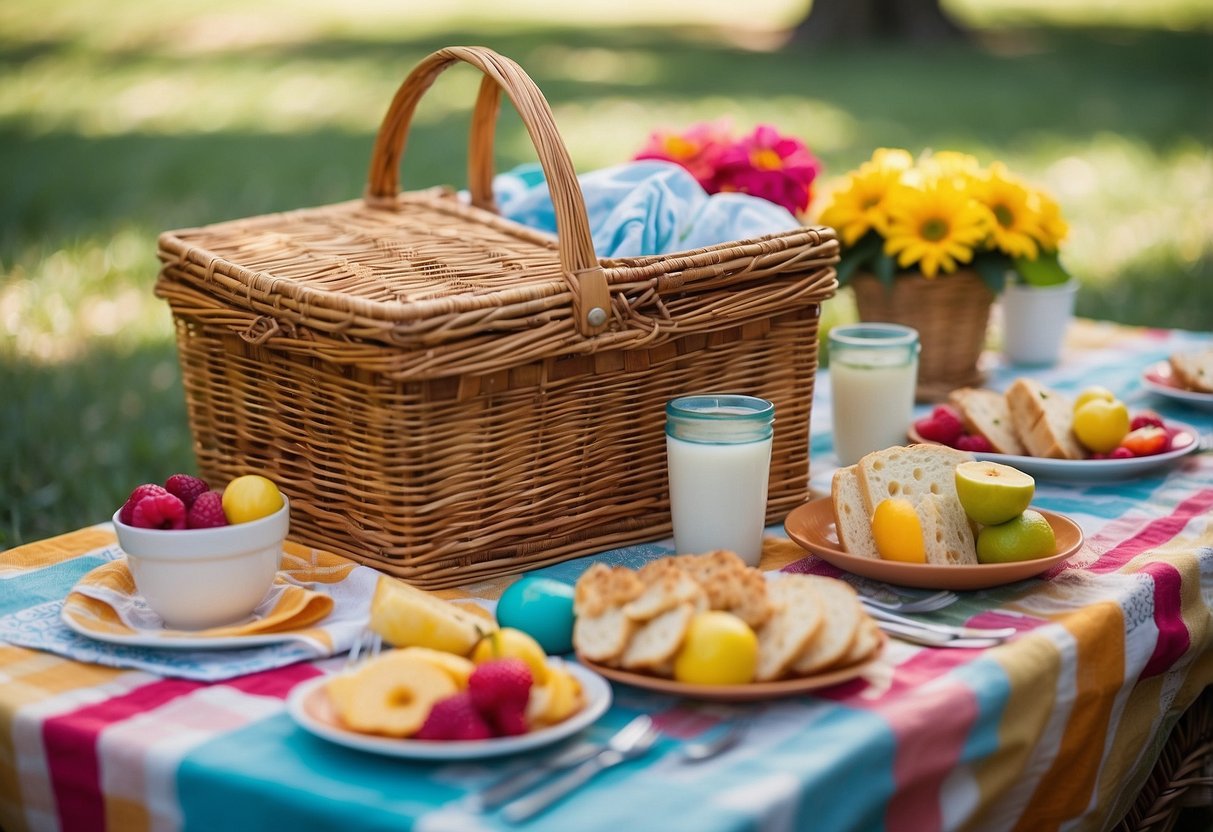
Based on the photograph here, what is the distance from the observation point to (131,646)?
1354mm

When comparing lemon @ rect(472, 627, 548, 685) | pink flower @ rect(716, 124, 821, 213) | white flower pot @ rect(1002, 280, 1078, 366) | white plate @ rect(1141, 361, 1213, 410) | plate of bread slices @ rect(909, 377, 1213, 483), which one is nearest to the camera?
lemon @ rect(472, 627, 548, 685)

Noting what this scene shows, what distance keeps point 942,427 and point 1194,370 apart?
1.89 feet

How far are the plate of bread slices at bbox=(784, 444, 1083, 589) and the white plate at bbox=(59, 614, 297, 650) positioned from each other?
59cm

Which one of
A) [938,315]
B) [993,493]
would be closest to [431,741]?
[993,493]

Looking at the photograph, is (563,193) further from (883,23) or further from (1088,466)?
(883,23)

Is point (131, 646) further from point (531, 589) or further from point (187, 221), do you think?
point (187, 221)

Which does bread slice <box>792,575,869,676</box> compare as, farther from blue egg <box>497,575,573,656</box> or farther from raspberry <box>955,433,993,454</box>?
raspberry <box>955,433,993,454</box>

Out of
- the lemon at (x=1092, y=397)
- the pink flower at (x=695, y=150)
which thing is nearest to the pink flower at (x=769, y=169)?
the pink flower at (x=695, y=150)

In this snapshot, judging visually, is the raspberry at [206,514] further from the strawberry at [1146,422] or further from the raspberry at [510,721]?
the strawberry at [1146,422]

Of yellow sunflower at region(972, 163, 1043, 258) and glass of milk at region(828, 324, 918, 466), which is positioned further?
yellow sunflower at region(972, 163, 1043, 258)

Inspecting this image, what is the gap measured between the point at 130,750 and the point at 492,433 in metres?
0.52

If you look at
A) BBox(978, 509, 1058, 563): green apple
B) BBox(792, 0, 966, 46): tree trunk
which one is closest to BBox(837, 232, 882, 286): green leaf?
BBox(978, 509, 1058, 563): green apple

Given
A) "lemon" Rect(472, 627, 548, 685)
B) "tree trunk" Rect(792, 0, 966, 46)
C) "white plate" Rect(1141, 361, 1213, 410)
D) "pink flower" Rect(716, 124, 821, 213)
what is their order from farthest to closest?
1. "tree trunk" Rect(792, 0, 966, 46)
2. "pink flower" Rect(716, 124, 821, 213)
3. "white plate" Rect(1141, 361, 1213, 410)
4. "lemon" Rect(472, 627, 548, 685)

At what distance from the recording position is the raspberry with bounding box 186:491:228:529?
1337 mm
